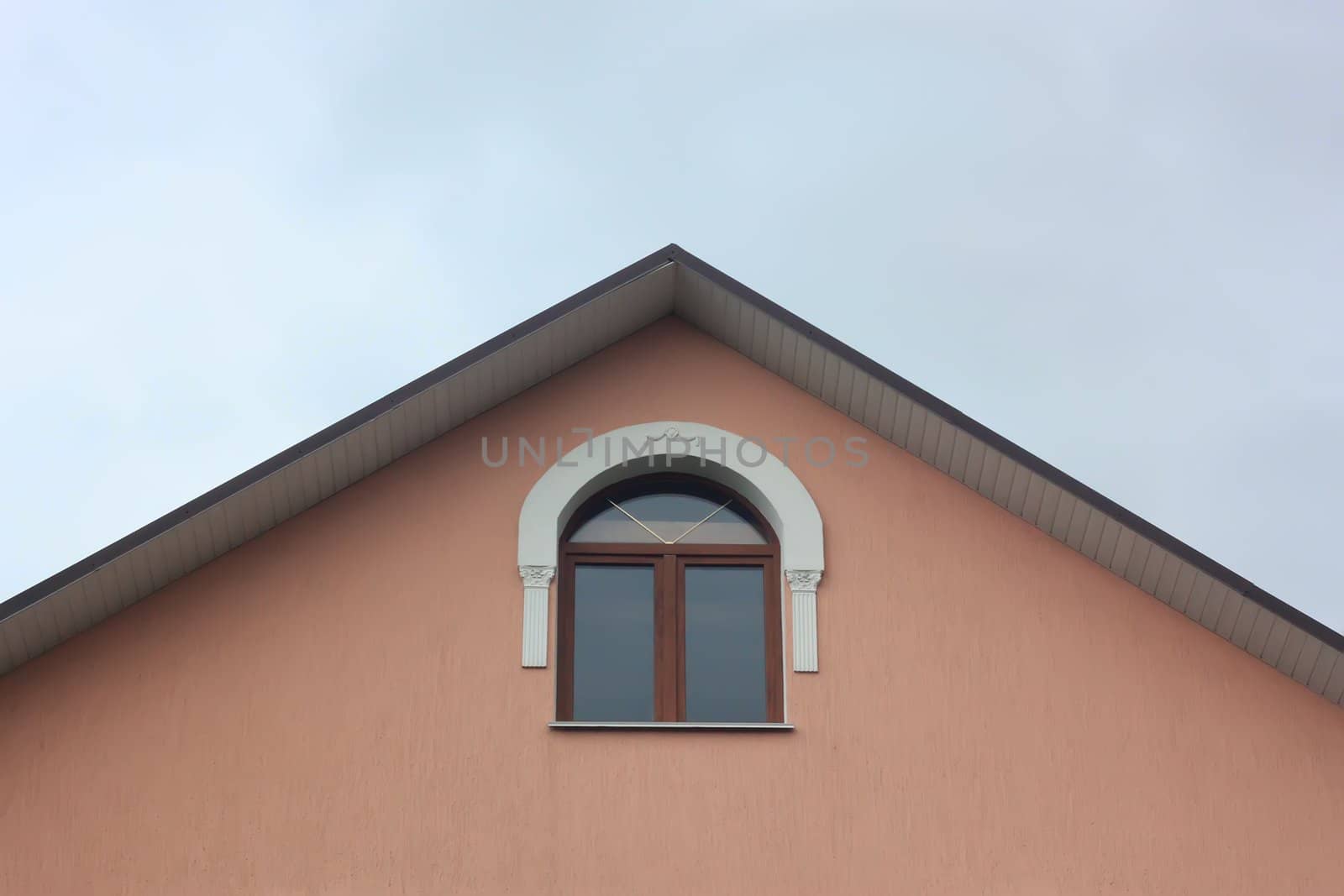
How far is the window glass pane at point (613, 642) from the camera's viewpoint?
10.2m

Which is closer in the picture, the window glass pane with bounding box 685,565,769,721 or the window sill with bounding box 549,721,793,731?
the window sill with bounding box 549,721,793,731

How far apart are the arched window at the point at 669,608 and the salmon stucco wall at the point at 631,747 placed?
0.39 metres

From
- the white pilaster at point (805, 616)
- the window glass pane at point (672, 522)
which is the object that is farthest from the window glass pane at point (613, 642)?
the white pilaster at point (805, 616)

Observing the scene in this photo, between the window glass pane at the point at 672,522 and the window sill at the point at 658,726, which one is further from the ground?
the window glass pane at the point at 672,522

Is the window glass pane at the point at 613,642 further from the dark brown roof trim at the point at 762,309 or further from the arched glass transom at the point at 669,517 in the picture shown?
the dark brown roof trim at the point at 762,309

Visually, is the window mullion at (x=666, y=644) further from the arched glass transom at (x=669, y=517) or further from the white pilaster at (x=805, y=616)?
the white pilaster at (x=805, y=616)

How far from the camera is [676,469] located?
10.9 m

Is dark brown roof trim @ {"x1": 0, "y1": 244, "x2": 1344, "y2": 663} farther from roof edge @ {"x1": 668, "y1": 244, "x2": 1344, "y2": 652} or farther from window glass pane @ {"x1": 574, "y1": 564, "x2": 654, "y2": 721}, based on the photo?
window glass pane @ {"x1": 574, "y1": 564, "x2": 654, "y2": 721}

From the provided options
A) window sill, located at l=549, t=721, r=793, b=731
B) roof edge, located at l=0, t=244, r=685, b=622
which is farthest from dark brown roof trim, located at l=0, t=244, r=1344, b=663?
window sill, located at l=549, t=721, r=793, b=731

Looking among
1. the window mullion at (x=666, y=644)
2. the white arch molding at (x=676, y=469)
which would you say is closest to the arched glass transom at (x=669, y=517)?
the white arch molding at (x=676, y=469)

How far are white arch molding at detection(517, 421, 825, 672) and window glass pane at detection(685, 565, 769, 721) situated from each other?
35 cm

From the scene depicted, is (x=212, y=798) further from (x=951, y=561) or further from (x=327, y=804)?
(x=951, y=561)

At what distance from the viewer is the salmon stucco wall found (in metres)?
9.41

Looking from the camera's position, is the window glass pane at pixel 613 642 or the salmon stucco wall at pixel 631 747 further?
the window glass pane at pixel 613 642
